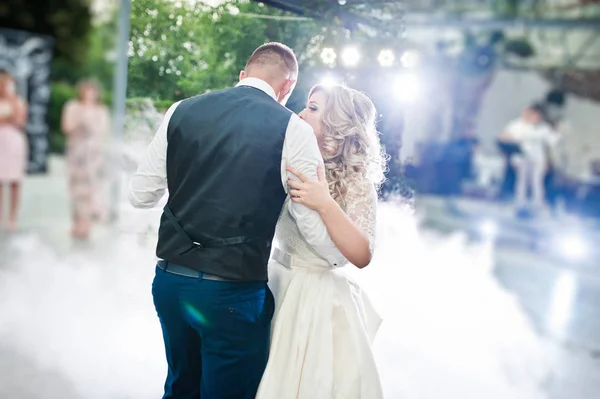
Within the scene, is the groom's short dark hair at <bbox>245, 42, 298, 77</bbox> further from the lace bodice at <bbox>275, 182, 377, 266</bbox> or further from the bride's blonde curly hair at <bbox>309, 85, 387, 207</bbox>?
the lace bodice at <bbox>275, 182, 377, 266</bbox>

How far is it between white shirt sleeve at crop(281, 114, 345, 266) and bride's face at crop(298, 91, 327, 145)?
1.22 feet

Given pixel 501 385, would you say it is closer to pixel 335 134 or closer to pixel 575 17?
pixel 335 134

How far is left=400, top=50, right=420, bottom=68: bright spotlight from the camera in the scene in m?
3.14

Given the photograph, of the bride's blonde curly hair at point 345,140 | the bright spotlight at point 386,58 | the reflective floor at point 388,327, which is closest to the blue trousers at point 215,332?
the bride's blonde curly hair at point 345,140

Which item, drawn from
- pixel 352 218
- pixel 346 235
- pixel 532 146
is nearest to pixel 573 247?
pixel 532 146

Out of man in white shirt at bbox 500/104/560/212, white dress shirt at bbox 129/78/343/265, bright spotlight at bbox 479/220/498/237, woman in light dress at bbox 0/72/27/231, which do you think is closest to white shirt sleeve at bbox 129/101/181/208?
white dress shirt at bbox 129/78/343/265

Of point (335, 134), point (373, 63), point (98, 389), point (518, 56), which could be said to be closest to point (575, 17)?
point (518, 56)

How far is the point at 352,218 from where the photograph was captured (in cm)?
192

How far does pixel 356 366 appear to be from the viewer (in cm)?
192

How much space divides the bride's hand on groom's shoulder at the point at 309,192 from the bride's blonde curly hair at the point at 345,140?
32cm

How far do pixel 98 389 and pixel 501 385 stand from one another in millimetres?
2114

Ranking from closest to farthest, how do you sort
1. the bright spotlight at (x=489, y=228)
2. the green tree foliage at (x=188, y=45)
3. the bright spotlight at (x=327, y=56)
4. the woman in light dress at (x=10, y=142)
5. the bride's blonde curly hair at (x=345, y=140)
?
the bride's blonde curly hair at (x=345, y=140), the green tree foliage at (x=188, y=45), the bright spotlight at (x=327, y=56), the woman in light dress at (x=10, y=142), the bright spotlight at (x=489, y=228)

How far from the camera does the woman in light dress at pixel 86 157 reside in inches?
236

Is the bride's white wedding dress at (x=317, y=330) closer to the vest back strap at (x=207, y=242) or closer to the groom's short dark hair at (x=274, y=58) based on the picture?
the vest back strap at (x=207, y=242)
